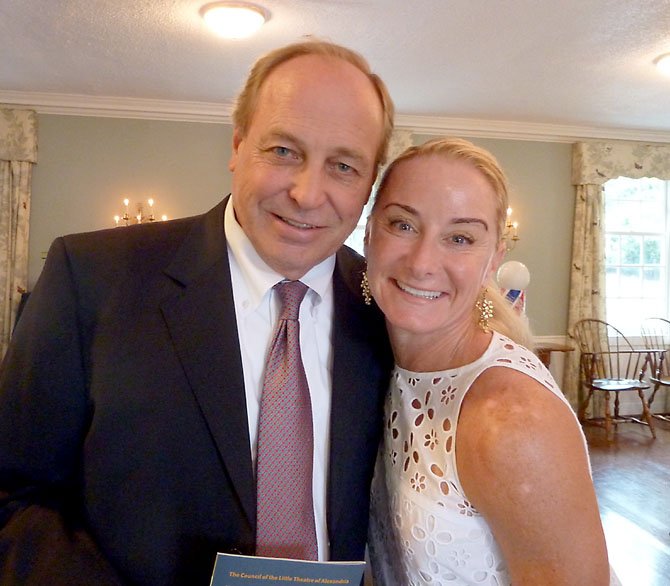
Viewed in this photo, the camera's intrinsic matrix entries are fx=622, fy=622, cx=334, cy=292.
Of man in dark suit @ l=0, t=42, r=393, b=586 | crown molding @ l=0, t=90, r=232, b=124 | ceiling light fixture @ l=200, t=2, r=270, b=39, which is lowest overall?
man in dark suit @ l=0, t=42, r=393, b=586

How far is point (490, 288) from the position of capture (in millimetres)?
1429

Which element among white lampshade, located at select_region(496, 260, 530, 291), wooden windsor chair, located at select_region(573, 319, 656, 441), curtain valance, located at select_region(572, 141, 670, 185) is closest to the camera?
white lampshade, located at select_region(496, 260, 530, 291)

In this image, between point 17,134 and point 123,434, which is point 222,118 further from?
point 123,434

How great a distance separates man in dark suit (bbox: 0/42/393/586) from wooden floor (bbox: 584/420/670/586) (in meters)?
2.73

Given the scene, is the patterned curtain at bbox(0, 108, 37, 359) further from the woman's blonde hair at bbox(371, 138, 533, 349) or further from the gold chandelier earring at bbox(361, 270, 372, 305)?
the woman's blonde hair at bbox(371, 138, 533, 349)

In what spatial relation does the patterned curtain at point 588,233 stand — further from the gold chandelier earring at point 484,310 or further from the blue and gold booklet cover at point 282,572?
the blue and gold booklet cover at point 282,572

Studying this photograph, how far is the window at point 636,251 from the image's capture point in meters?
6.99

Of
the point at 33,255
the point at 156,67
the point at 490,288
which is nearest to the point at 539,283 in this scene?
the point at 156,67

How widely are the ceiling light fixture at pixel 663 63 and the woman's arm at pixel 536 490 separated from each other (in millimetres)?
3994

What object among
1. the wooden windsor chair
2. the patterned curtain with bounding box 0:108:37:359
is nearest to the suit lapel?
the patterned curtain with bounding box 0:108:37:359

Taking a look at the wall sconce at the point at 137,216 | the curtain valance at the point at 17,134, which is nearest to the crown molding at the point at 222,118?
the curtain valance at the point at 17,134

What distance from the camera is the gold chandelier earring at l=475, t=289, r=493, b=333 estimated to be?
1.36 meters

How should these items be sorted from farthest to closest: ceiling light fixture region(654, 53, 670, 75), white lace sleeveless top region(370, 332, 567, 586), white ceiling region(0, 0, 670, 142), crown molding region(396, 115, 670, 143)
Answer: crown molding region(396, 115, 670, 143)
ceiling light fixture region(654, 53, 670, 75)
white ceiling region(0, 0, 670, 142)
white lace sleeveless top region(370, 332, 567, 586)

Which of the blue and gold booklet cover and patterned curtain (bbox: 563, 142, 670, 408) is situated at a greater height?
patterned curtain (bbox: 563, 142, 670, 408)
